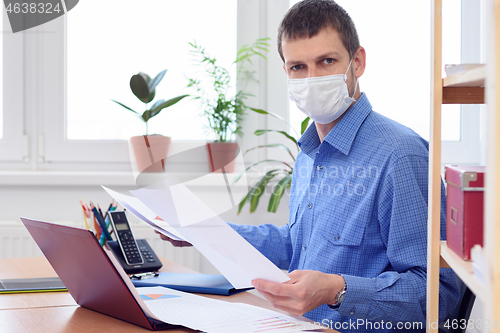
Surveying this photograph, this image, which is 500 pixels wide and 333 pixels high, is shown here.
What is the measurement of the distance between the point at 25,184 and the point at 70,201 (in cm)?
21

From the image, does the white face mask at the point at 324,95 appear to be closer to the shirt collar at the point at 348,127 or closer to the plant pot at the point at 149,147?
the shirt collar at the point at 348,127

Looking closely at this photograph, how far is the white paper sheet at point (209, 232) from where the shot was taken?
755 mm

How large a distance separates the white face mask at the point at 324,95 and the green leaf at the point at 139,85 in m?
1.12

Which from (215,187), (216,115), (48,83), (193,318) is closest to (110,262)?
(193,318)

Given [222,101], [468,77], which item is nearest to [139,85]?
[222,101]

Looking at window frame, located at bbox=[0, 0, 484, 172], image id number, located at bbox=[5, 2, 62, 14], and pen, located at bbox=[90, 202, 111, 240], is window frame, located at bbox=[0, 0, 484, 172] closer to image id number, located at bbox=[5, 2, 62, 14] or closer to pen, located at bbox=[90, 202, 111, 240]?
image id number, located at bbox=[5, 2, 62, 14]

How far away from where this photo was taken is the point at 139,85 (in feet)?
7.09

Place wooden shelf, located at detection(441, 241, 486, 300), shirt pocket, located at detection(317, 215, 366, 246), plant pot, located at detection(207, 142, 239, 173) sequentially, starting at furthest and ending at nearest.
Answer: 1. plant pot, located at detection(207, 142, 239, 173)
2. shirt pocket, located at detection(317, 215, 366, 246)
3. wooden shelf, located at detection(441, 241, 486, 300)

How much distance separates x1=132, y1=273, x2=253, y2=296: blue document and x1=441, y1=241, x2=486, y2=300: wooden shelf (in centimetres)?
50

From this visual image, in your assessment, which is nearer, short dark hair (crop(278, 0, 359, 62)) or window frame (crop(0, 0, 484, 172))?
short dark hair (crop(278, 0, 359, 62))
